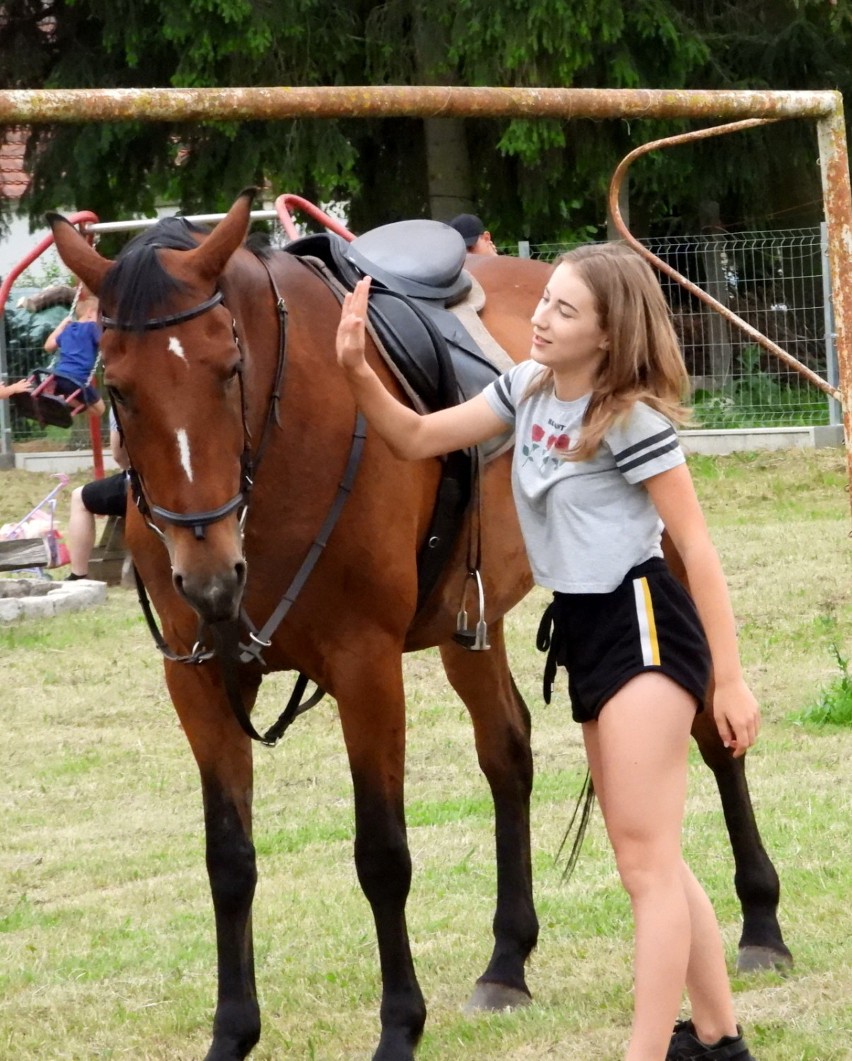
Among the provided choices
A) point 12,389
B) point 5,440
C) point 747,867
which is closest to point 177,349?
point 747,867

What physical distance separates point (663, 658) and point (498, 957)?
1556 millimetres

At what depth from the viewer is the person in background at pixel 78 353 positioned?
1114 cm

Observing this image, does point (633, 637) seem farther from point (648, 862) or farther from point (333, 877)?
→ point (333, 877)

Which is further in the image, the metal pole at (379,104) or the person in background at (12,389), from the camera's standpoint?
the person in background at (12,389)

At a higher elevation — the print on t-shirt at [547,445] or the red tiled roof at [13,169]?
the red tiled roof at [13,169]

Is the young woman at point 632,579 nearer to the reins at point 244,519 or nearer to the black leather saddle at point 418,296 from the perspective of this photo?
the reins at point 244,519

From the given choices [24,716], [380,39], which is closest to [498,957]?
[24,716]

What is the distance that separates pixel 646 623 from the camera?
3018 mm

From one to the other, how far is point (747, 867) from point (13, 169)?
52.6 ft

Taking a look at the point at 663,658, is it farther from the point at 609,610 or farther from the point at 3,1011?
the point at 3,1011

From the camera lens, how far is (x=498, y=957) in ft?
14.0

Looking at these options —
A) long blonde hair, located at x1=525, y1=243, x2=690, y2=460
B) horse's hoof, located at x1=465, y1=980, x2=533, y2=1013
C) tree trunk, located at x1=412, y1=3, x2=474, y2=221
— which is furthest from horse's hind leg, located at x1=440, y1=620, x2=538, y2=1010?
tree trunk, located at x1=412, y1=3, x2=474, y2=221

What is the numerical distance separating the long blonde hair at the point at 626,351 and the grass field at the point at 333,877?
1.53 m

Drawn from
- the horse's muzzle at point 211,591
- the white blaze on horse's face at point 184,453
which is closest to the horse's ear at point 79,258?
the white blaze on horse's face at point 184,453
